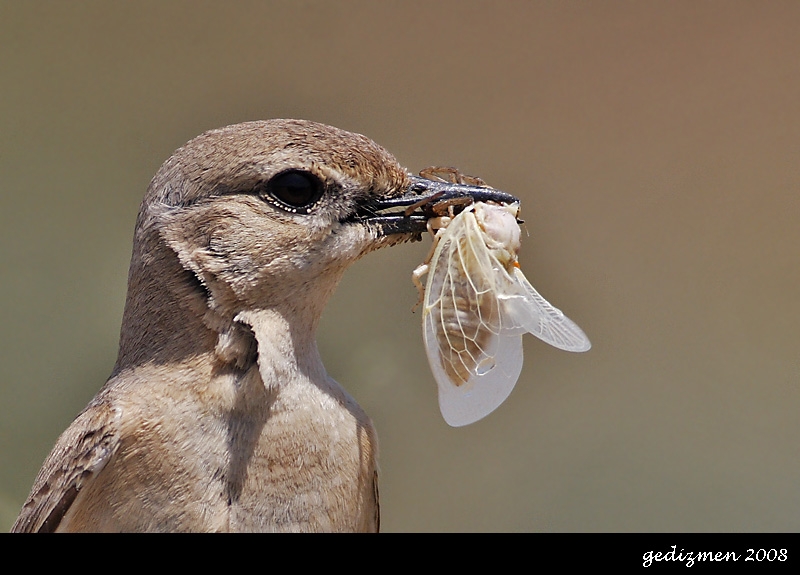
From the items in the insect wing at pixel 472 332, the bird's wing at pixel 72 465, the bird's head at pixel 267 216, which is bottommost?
the bird's wing at pixel 72 465

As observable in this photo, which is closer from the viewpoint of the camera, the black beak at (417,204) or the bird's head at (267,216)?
the bird's head at (267,216)

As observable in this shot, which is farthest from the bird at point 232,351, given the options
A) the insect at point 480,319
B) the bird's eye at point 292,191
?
the insect at point 480,319

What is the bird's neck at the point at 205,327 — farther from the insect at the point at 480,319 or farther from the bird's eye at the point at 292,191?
the insect at the point at 480,319

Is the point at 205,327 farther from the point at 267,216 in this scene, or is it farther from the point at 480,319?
the point at 480,319

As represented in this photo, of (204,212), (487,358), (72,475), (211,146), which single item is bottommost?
(72,475)
